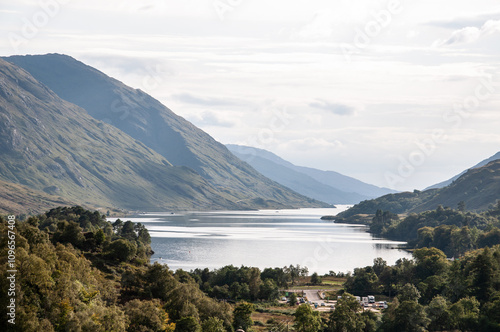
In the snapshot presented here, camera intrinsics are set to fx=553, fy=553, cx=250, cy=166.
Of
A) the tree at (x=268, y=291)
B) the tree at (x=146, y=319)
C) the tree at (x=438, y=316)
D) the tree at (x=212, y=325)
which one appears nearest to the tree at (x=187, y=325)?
Result: the tree at (x=212, y=325)

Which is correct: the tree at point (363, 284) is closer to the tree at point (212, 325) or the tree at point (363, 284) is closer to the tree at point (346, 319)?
the tree at point (346, 319)

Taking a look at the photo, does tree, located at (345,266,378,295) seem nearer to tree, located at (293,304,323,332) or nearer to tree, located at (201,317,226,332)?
tree, located at (293,304,323,332)

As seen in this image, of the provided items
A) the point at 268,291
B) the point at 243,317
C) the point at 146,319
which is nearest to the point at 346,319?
the point at 243,317

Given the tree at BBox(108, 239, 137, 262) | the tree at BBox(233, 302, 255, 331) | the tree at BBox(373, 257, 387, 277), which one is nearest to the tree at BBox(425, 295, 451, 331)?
the tree at BBox(233, 302, 255, 331)

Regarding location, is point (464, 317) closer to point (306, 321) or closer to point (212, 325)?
point (306, 321)

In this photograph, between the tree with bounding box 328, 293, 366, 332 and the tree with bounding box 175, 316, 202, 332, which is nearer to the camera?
the tree with bounding box 175, 316, 202, 332

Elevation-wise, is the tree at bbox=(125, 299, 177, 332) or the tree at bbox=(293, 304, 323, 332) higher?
the tree at bbox=(125, 299, 177, 332)
